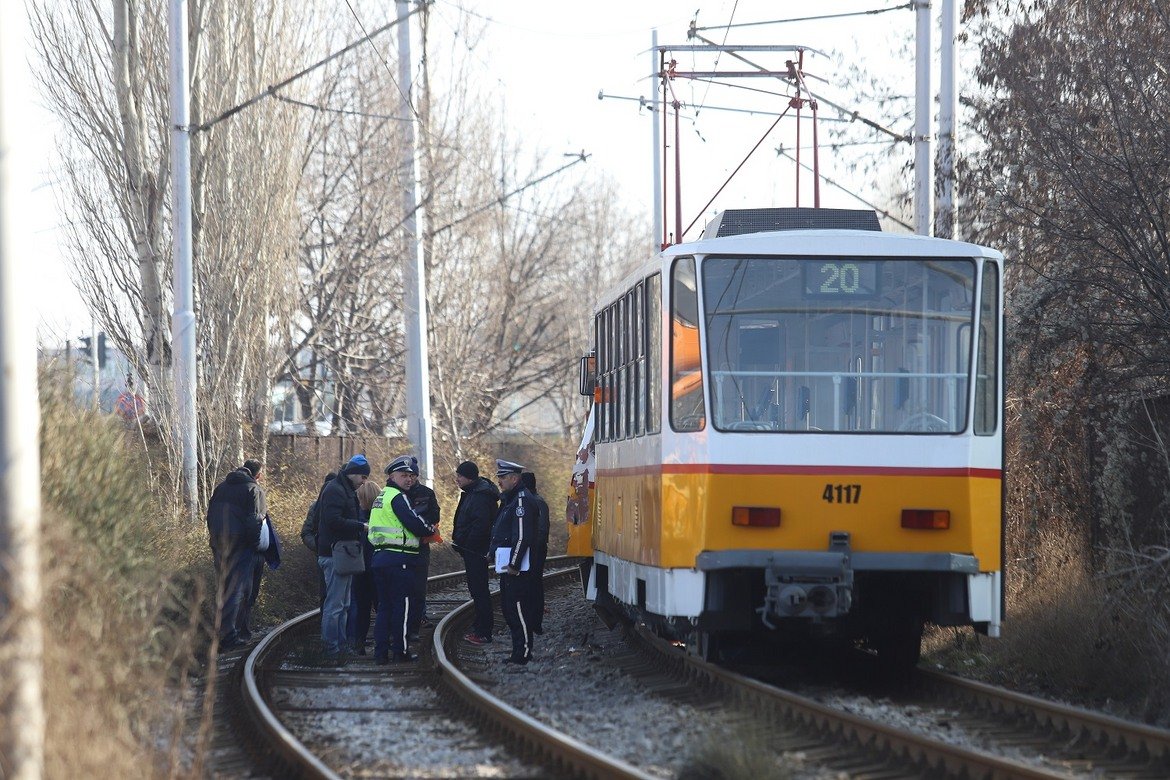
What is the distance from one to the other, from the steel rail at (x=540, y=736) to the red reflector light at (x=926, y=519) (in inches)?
110

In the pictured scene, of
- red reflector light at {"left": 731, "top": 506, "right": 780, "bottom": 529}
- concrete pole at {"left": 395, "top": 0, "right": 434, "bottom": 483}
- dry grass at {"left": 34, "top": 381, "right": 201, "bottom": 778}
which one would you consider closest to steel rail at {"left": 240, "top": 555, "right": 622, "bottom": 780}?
dry grass at {"left": 34, "top": 381, "right": 201, "bottom": 778}

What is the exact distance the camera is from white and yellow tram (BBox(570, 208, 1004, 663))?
35.3 ft

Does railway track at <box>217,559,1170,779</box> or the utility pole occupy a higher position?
the utility pole

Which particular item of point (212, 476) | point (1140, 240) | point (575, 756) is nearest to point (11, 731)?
point (575, 756)

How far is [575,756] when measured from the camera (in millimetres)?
8242

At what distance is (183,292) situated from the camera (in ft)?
58.0

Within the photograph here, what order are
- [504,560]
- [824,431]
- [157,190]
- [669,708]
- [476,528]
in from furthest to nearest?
[157,190], [476,528], [504,560], [824,431], [669,708]

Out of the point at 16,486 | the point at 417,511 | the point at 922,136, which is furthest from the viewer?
the point at 922,136

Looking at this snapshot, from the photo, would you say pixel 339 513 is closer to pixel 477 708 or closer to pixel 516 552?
pixel 516 552

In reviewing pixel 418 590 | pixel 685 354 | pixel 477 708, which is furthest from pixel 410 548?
pixel 685 354

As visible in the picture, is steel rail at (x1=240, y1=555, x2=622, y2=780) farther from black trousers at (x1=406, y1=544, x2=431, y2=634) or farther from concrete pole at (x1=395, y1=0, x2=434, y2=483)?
concrete pole at (x1=395, y1=0, x2=434, y2=483)

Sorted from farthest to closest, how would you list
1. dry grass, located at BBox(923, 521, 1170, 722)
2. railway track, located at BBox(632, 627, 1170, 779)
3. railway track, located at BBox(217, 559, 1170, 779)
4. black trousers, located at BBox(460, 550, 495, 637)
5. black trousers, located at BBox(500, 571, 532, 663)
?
1. black trousers, located at BBox(460, 550, 495, 637)
2. black trousers, located at BBox(500, 571, 532, 663)
3. dry grass, located at BBox(923, 521, 1170, 722)
4. railway track, located at BBox(217, 559, 1170, 779)
5. railway track, located at BBox(632, 627, 1170, 779)

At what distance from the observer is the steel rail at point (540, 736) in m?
7.85

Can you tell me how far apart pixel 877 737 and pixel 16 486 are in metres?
4.64
